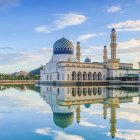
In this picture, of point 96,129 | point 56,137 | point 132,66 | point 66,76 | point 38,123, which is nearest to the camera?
point 56,137

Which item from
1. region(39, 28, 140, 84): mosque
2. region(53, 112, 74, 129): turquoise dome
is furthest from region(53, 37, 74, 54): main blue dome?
region(53, 112, 74, 129): turquoise dome

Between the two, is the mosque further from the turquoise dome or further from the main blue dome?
the turquoise dome

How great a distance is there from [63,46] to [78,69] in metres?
4.74

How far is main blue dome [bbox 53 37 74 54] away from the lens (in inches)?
1852

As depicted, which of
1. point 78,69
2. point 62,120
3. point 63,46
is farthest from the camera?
point 63,46

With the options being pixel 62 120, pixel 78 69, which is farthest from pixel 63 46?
pixel 62 120

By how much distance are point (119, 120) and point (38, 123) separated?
2301 millimetres

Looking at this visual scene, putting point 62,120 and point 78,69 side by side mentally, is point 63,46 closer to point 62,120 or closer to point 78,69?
point 78,69

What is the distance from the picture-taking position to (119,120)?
8477mm

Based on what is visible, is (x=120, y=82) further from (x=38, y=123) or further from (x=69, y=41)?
(x=38, y=123)

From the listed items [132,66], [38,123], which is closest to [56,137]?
[38,123]

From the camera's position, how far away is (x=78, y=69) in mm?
45156

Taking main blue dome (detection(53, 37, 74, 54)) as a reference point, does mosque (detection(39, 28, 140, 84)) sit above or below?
below

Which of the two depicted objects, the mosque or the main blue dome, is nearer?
the mosque
